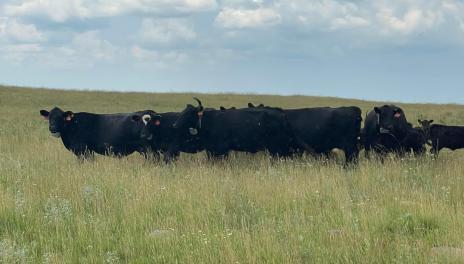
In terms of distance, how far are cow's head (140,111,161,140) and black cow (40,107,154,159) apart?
0.55ft

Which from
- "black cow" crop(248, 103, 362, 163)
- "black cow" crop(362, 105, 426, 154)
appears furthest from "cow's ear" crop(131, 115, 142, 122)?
"black cow" crop(362, 105, 426, 154)

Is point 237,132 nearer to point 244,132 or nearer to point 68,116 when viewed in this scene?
point 244,132

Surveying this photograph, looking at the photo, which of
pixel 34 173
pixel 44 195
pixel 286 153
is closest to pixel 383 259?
pixel 44 195

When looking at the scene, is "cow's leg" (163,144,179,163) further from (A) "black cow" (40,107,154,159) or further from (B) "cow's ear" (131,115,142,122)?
(B) "cow's ear" (131,115,142,122)

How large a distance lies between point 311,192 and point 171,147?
6638mm

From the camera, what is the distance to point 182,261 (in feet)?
19.2

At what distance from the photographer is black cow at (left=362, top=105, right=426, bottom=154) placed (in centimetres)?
1428

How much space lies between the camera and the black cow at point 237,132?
48.0 ft

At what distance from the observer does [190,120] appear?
14.8 m

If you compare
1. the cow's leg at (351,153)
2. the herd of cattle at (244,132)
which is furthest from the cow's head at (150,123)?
the cow's leg at (351,153)

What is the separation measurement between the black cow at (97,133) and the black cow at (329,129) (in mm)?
4272

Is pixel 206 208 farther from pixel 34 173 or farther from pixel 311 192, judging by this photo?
pixel 34 173

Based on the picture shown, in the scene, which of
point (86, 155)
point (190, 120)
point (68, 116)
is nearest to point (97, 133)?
point (86, 155)

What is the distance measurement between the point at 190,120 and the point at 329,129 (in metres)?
3.72
